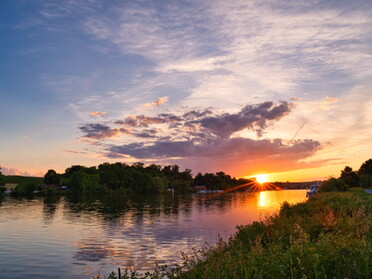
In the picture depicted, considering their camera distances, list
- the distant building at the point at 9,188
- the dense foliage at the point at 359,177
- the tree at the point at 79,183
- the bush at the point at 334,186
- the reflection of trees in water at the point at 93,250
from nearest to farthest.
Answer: the reflection of trees in water at the point at 93,250 → the bush at the point at 334,186 → the dense foliage at the point at 359,177 → the distant building at the point at 9,188 → the tree at the point at 79,183

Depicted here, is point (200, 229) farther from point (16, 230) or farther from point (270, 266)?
point (270, 266)

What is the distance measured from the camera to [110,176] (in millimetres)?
194000

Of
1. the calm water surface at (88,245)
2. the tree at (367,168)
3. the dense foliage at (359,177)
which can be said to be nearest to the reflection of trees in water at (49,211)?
→ the calm water surface at (88,245)

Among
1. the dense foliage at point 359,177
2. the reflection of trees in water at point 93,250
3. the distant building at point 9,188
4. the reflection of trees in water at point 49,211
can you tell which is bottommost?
the reflection of trees in water at point 93,250

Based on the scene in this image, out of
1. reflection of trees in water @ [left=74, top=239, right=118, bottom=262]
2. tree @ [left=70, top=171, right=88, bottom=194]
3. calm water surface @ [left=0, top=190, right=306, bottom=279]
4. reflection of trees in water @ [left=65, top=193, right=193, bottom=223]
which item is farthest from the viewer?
tree @ [left=70, top=171, right=88, bottom=194]

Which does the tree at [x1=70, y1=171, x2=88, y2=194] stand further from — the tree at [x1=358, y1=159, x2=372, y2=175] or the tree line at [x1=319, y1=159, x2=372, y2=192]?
the tree at [x1=358, y1=159, x2=372, y2=175]

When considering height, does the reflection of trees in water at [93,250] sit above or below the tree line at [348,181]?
below

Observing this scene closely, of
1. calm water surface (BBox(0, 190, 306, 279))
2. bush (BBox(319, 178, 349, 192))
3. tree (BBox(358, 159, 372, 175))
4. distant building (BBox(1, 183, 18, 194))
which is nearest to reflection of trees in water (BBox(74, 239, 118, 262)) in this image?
calm water surface (BBox(0, 190, 306, 279))

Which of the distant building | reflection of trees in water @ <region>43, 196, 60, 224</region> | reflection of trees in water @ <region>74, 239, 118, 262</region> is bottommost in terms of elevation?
reflection of trees in water @ <region>74, 239, 118, 262</region>

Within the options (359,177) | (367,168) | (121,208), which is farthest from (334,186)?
(367,168)

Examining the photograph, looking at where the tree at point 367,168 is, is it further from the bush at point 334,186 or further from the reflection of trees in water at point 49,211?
the reflection of trees in water at point 49,211

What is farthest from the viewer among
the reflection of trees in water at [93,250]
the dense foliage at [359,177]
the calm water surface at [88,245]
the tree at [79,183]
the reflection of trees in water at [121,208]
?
the tree at [79,183]

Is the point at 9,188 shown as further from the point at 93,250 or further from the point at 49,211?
the point at 93,250

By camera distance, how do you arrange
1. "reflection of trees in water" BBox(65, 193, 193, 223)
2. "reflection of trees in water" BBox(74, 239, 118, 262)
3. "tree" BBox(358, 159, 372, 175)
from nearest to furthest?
1. "reflection of trees in water" BBox(74, 239, 118, 262)
2. "reflection of trees in water" BBox(65, 193, 193, 223)
3. "tree" BBox(358, 159, 372, 175)
